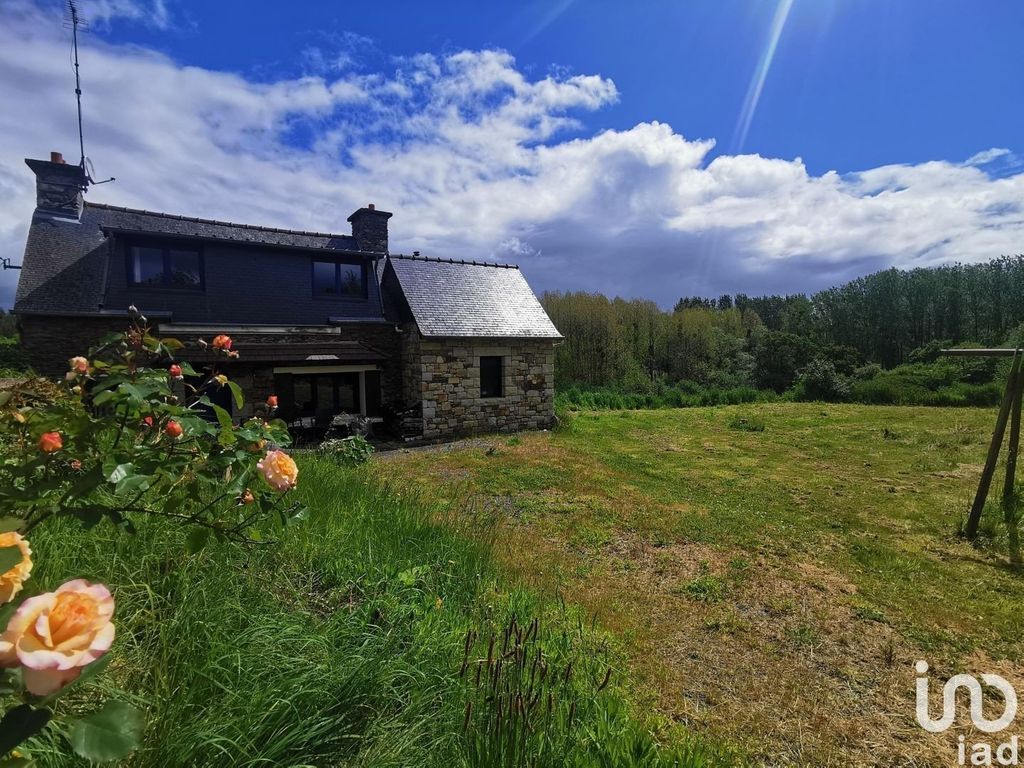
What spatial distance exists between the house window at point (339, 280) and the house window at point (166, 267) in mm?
2923

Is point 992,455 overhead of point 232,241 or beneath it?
beneath

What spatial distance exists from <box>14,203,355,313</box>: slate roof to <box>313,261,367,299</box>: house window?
568mm

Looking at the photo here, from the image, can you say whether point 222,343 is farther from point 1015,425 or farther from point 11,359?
point 11,359

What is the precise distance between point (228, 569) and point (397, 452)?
952cm

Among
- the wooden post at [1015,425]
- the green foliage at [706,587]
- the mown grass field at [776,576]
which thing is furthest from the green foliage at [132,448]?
the wooden post at [1015,425]

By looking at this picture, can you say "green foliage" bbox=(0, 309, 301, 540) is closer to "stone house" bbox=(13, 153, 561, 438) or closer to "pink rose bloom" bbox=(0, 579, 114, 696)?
"pink rose bloom" bbox=(0, 579, 114, 696)

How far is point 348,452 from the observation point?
797 cm

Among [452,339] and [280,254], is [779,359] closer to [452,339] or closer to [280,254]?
[452,339]

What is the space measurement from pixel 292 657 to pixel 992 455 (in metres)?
7.89

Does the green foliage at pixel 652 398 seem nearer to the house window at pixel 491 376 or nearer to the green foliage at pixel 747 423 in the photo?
→ the green foliage at pixel 747 423

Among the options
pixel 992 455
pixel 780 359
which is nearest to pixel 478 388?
pixel 992 455

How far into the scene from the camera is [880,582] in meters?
4.91

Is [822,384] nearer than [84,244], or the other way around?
[84,244]

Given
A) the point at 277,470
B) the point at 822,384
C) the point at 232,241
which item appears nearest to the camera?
the point at 277,470
